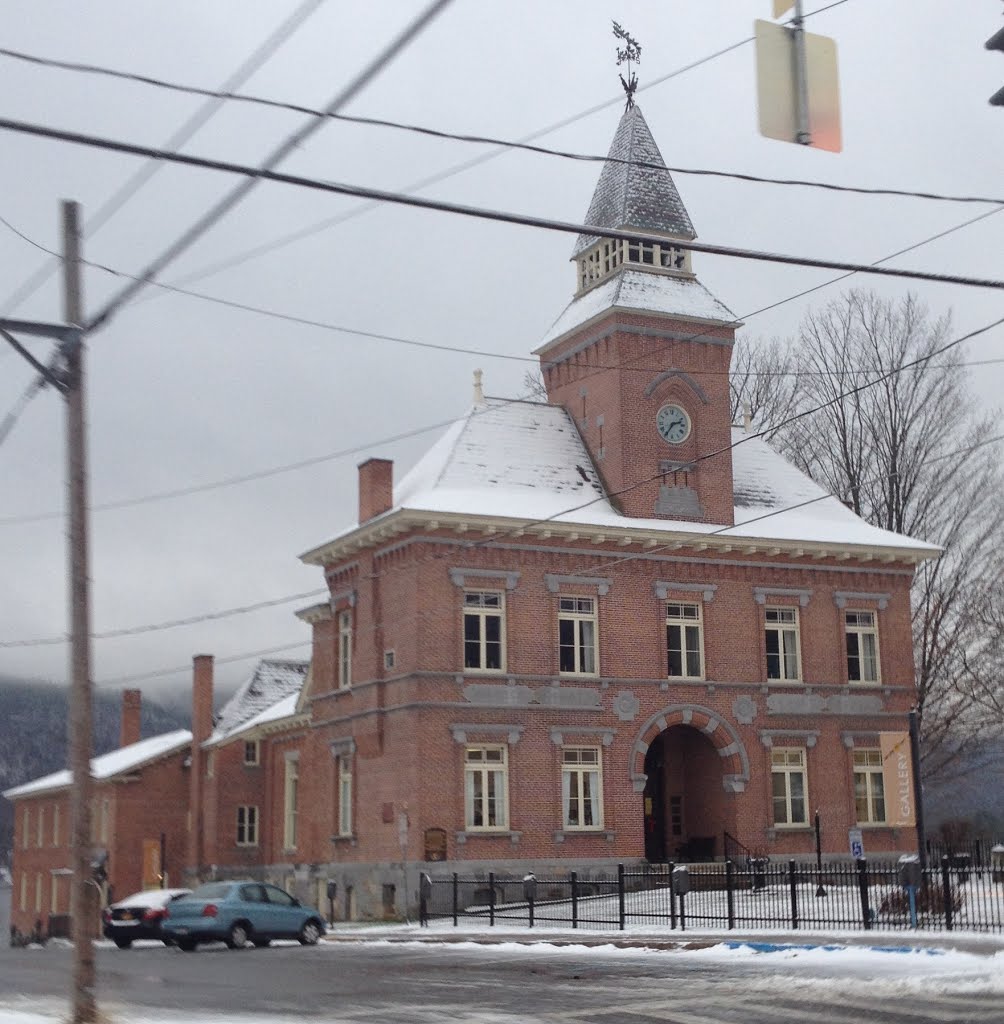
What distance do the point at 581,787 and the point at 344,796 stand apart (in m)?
7.12

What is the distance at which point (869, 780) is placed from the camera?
42.9 metres

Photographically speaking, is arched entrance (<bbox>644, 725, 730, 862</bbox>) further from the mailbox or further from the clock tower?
the mailbox

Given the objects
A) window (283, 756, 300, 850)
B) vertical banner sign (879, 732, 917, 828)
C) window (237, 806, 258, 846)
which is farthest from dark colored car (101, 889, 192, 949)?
window (237, 806, 258, 846)

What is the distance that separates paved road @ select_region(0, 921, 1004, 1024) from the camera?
15188 mm

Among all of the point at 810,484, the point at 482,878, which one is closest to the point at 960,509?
the point at 810,484

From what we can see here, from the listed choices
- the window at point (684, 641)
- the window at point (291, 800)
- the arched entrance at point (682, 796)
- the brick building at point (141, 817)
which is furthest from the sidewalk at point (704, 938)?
the brick building at point (141, 817)

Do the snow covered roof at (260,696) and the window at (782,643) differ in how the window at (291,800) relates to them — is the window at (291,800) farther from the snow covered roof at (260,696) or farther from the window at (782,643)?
the window at (782,643)

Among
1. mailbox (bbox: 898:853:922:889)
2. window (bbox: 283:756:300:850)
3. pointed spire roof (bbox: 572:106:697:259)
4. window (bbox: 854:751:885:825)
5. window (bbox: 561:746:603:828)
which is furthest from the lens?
window (bbox: 283:756:300:850)

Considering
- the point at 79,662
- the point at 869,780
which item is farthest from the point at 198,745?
the point at 79,662

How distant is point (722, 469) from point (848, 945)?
22.1 meters

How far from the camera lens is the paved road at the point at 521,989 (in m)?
15.2

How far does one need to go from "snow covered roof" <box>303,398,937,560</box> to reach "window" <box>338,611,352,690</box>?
6.82 feet

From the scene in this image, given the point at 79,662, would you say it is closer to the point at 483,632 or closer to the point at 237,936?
the point at 237,936

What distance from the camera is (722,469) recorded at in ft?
141
